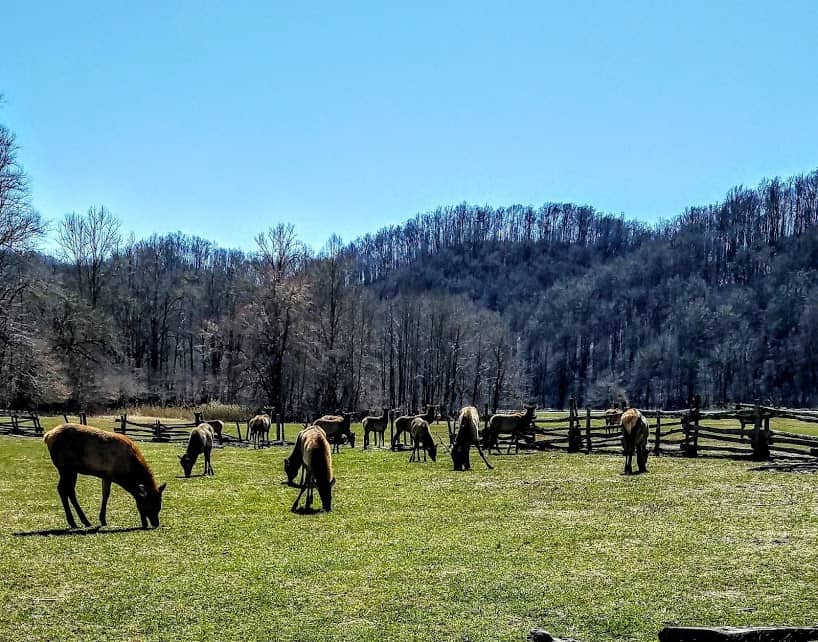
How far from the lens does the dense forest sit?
5119cm

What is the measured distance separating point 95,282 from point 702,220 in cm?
11436

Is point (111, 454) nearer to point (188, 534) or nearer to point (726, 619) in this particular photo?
point (188, 534)

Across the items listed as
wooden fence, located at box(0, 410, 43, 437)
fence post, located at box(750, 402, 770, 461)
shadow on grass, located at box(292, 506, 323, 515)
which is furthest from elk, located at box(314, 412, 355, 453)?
wooden fence, located at box(0, 410, 43, 437)

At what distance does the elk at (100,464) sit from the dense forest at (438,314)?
88.2ft

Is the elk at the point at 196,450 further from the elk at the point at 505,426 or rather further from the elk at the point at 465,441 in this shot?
the elk at the point at 505,426

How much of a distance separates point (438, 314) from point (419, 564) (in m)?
72.5

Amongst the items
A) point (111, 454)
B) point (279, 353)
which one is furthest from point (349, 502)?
point (279, 353)

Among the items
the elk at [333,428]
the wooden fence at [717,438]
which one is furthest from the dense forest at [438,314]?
the wooden fence at [717,438]

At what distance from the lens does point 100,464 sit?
10.9 metres

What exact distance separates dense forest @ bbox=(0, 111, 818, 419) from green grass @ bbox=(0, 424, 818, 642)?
93.2 ft

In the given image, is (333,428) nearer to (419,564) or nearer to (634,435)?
(634,435)

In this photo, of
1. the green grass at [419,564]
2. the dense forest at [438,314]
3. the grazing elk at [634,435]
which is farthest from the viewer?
the dense forest at [438,314]

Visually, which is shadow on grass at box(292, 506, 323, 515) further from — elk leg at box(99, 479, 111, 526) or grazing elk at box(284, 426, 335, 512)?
elk leg at box(99, 479, 111, 526)

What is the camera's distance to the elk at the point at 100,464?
1077cm
